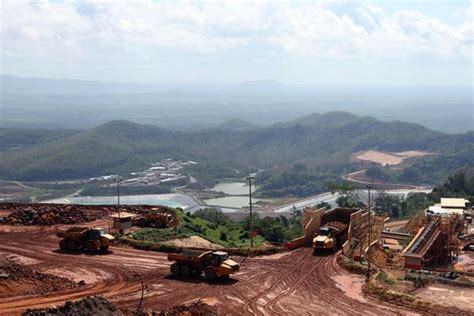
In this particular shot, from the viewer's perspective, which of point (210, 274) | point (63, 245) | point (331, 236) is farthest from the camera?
point (331, 236)

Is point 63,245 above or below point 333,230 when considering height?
below

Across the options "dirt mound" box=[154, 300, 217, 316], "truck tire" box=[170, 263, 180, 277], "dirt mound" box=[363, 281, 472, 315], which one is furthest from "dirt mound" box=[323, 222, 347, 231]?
"dirt mound" box=[154, 300, 217, 316]

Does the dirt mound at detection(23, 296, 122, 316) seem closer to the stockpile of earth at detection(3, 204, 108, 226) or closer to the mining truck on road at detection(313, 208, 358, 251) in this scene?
the mining truck on road at detection(313, 208, 358, 251)

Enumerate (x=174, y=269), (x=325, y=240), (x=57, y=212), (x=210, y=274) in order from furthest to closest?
(x=57, y=212), (x=325, y=240), (x=174, y=269), (x=210, y=274)

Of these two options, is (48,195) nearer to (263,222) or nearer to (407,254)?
(263,222)

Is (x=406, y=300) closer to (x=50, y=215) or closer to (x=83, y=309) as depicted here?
(x=83, y=309)

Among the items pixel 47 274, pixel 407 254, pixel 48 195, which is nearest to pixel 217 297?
pixel 47 274

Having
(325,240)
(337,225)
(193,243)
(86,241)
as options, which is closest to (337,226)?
(337,225)
